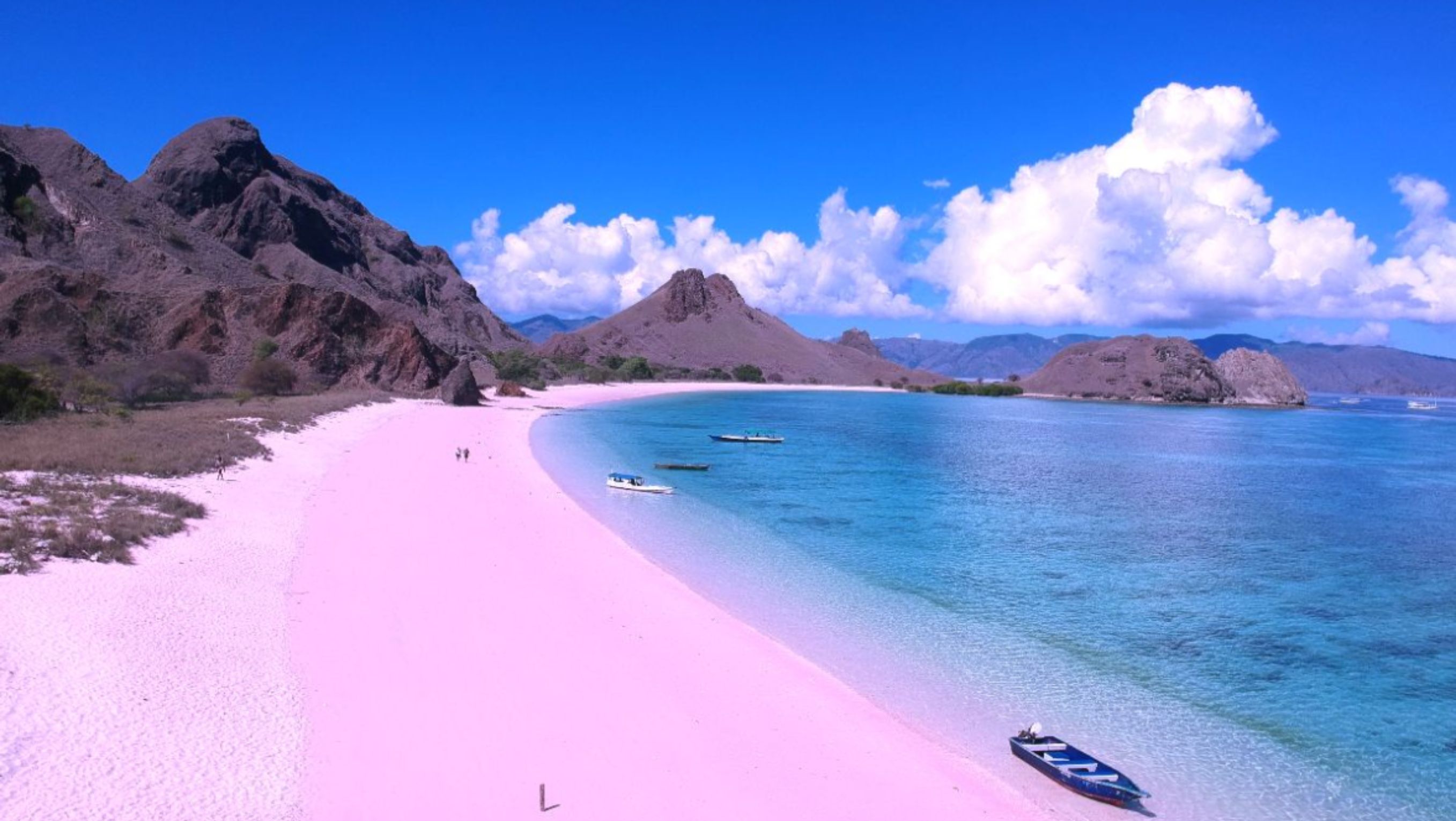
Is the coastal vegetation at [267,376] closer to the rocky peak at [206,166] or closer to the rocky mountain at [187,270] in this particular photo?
the rocky mountain at [187,270]

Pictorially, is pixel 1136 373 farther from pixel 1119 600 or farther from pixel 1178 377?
pixel 1119 600

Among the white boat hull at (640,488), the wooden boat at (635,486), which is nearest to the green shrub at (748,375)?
the wooden boat at (635,486)

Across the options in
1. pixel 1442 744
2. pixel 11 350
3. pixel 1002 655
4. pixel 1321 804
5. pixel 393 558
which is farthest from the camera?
pixel 11 350

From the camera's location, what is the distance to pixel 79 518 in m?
10.9

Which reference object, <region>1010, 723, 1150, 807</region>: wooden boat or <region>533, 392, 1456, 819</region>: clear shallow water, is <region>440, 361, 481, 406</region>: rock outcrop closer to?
<region>533, 392, 1456, 819</region>: clear shallow water

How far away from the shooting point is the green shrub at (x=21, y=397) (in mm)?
20703

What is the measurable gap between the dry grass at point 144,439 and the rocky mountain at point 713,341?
120m

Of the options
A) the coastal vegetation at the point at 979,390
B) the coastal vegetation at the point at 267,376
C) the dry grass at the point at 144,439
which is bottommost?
the dry grass at the point at 144,439

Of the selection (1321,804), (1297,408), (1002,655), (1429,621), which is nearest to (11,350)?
(1002,655)

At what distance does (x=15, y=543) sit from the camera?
9.48 metres

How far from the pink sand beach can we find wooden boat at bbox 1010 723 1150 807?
Answer: 0.86 ft

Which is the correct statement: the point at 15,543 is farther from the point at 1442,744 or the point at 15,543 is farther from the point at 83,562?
the point at 1442,744

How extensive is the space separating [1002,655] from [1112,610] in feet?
13.1

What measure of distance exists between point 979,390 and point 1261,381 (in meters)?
43.4
